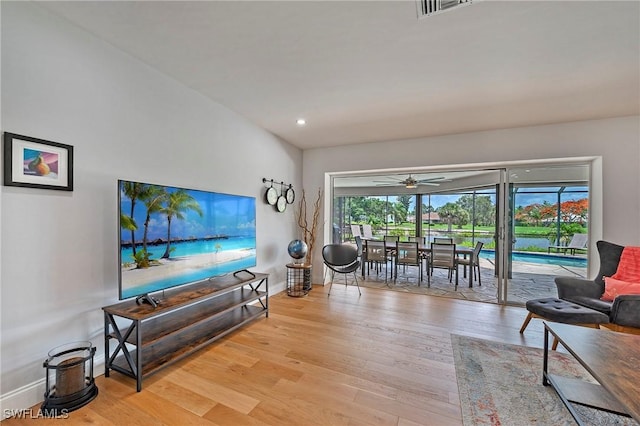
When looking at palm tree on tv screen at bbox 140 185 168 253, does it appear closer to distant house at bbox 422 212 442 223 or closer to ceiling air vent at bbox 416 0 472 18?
ceiling air vent at bbox 416 0 472 18

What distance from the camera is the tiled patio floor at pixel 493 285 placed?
4043mm

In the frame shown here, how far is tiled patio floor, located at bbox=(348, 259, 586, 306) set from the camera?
13.3 feet

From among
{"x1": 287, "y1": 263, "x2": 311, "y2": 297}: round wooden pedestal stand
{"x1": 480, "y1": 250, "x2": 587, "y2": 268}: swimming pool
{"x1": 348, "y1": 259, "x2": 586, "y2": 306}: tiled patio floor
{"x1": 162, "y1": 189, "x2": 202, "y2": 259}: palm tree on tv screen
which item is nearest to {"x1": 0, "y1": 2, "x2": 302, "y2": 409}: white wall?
{"x1": 162, "y1": 189, "x2": 202, "y2": 259}: palm tree on tv screen

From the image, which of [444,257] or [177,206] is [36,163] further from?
[444,257]

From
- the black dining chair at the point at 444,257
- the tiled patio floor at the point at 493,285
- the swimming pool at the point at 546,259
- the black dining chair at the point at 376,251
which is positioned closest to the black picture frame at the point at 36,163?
the tiled patio floor at the point at 493,285

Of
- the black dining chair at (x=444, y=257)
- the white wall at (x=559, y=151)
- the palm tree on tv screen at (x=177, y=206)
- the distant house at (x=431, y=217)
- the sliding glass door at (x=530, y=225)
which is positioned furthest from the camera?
the distant house at (x=431, y=217)

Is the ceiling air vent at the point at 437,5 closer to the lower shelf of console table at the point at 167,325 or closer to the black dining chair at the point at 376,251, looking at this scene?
the lower shelf of console table at the point at 167,325

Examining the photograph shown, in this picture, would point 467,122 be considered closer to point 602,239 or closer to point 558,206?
point 558,206

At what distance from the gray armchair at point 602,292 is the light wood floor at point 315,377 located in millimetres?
579

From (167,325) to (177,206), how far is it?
1.03 m

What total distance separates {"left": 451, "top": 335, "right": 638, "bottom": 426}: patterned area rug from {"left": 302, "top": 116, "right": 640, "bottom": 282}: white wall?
7.21 feet

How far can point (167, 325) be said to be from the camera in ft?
7.38

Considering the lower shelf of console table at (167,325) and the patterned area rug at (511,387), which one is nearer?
the patterned area rug at (511,387)

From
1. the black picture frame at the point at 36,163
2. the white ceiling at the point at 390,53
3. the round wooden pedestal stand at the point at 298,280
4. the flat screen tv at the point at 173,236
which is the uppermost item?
the white ceiling at the point at 390,53
